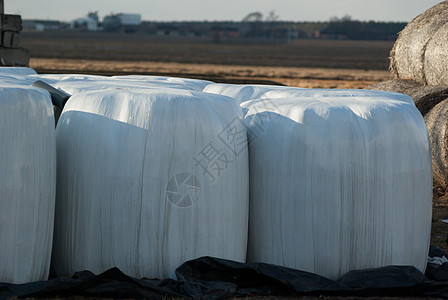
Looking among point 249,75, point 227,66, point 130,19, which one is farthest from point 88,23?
point 249,75

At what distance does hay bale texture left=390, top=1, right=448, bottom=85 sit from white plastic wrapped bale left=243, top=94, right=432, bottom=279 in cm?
388

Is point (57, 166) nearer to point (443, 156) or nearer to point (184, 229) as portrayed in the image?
point (184, 229)

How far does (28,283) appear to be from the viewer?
10.00 feet

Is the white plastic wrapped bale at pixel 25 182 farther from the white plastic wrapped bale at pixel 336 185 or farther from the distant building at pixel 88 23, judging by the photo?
the distant building at pixel 88 23

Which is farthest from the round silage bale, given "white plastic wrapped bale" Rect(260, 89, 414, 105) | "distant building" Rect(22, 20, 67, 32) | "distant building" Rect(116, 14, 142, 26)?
"distant building" Rect(116, 14, 142, 26)

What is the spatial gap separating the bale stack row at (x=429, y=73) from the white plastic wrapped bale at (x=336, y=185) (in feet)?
9.77

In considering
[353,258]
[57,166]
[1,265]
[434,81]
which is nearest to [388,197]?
[353,258]

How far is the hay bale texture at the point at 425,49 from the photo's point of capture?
280 inches

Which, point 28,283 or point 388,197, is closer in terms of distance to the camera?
point 28,283

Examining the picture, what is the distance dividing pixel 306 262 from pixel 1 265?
5.50 feet

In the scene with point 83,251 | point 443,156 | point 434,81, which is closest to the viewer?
point 83,251

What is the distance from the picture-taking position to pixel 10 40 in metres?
11.1

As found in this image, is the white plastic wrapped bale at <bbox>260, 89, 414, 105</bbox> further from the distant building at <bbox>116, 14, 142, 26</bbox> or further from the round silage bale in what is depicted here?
the distant building at <bbox>116, 14, 142, 26</bbox>

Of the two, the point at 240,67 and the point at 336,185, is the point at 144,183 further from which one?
the point at 240,67
